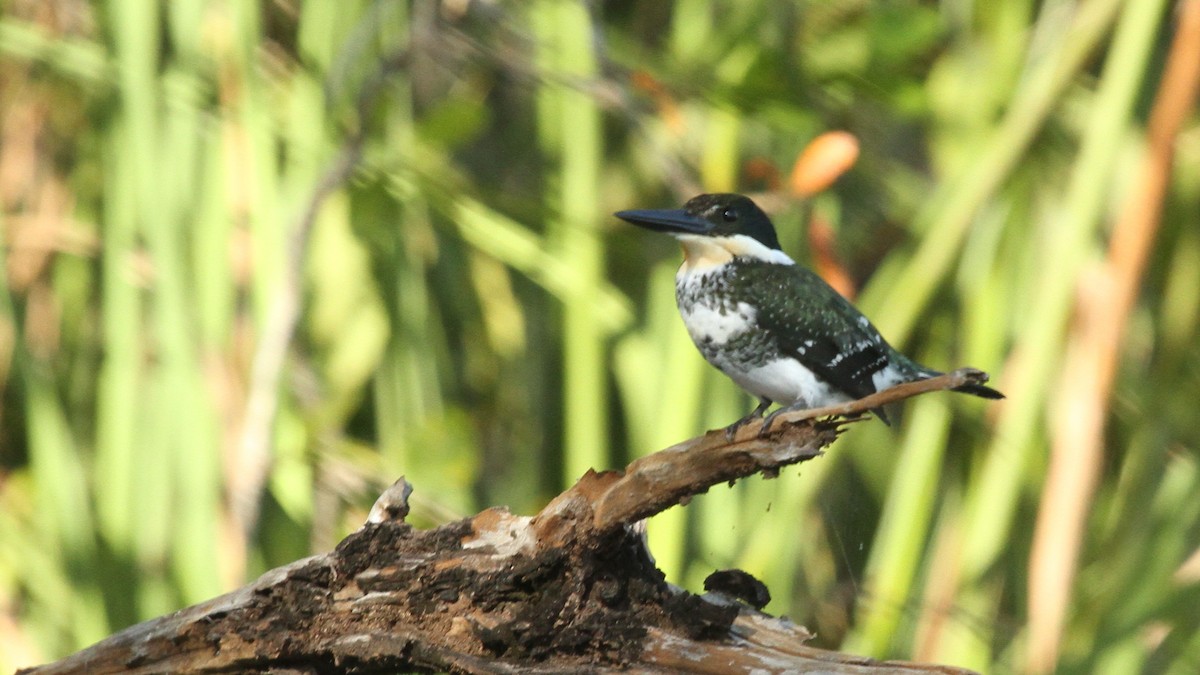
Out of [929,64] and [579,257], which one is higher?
[929,64]

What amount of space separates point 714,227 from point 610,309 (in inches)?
22.0

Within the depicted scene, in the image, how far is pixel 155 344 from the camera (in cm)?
255

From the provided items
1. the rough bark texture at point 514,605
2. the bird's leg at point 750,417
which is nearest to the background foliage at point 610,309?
the bird's leg at point 750,417

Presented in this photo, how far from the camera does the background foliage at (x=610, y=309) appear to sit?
237 cm

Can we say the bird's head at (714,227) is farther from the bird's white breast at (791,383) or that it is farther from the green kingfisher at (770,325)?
the bird's white breast at (791,383)

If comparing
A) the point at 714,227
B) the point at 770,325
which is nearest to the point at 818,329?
the point at 770,325

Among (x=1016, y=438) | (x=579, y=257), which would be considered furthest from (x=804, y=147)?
(x=1016, y=438)

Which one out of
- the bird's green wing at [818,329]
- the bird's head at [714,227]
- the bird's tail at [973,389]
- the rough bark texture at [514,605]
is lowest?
the rough bark texture at [514,605]

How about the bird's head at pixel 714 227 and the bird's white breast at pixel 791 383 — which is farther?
the bird's head at pixel 714 227

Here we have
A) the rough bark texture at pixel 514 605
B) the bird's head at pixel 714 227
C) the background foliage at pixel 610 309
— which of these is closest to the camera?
the rough bark texture at pixel 514 605

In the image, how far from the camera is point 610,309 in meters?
2.57

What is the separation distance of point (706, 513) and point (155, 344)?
1.06 metres

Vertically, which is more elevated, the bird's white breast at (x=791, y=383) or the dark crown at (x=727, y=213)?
the dark crown at (x=727, y=213)

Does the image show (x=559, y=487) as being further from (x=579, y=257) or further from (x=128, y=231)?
(x=128, y=231)
